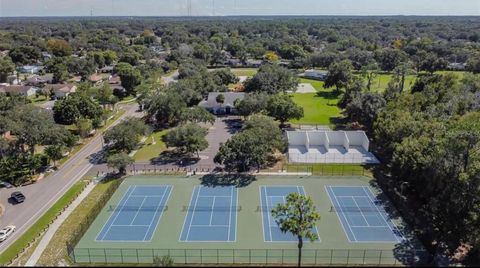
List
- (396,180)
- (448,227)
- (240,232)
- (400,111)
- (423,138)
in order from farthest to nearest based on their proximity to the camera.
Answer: (400,111), (396,180), (423,138), (240,232), (448,227)

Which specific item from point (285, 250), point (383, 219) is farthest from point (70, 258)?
point (383, 219)

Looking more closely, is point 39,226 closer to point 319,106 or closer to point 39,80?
point 319,106

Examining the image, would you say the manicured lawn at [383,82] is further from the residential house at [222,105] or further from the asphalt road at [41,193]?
the asphalt road at [41,193]

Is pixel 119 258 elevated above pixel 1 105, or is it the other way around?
pixel 1 105

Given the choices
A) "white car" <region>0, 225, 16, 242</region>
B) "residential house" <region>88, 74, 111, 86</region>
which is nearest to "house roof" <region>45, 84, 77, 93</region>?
"residential house" <region>88, 74, 111, 86</region>

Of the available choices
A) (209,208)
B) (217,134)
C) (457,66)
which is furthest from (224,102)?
(457,66)

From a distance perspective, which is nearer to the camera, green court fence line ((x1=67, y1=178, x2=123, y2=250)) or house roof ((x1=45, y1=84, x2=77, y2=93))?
green court fence line ((x1=67, y1=178, x2=123, y2=250))

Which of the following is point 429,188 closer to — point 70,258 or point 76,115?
point 70,258

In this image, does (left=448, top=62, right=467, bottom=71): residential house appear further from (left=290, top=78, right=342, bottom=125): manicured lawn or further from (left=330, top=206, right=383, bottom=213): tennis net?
(left=330, top=206, right=383, bottom=213): tennis net
